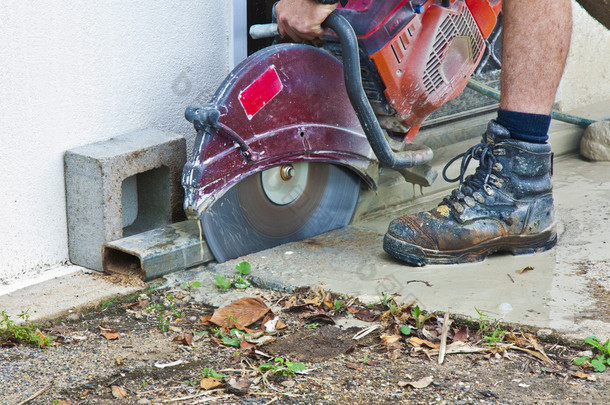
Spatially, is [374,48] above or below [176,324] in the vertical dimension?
above

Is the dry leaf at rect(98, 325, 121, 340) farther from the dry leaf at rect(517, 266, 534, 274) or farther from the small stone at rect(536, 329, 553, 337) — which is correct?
the dry leaf at rect(517, 266, 534, 274)

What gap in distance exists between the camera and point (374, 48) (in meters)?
2.46

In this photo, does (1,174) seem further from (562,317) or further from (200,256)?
(562,317)

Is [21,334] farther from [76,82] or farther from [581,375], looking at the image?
[581,375]

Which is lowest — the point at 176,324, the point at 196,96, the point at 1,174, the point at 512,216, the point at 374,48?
the point at 176,324

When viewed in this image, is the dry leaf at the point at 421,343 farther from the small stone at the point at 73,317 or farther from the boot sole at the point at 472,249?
the small stone at the point at 73,317

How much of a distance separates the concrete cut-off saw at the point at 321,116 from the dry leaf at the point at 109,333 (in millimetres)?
424

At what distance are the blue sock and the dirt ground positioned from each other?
2.39 feet

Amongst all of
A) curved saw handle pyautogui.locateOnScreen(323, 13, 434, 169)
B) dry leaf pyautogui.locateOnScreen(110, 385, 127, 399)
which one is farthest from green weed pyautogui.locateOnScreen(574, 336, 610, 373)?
dry leaf pyautogui.locateOnScreen(110, 385, 127, 399)

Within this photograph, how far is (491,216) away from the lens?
2.48 metres

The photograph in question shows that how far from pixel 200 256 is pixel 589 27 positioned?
119 inches

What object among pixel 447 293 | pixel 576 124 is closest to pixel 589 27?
pixel 576 124

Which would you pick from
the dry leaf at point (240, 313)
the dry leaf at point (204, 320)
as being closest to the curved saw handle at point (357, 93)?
the dry leaf at point (240, 313)

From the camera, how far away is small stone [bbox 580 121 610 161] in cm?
362
